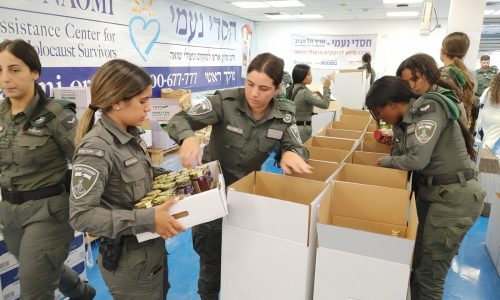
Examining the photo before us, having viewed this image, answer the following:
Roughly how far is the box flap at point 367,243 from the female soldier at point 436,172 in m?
0.72

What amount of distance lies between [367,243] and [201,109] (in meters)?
0.96

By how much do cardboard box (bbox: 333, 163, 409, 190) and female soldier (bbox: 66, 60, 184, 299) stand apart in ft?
2.91

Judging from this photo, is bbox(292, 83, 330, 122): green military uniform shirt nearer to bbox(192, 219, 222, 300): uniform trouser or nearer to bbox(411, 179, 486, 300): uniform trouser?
bbox(411, 179, 486, 300): uniform trouser

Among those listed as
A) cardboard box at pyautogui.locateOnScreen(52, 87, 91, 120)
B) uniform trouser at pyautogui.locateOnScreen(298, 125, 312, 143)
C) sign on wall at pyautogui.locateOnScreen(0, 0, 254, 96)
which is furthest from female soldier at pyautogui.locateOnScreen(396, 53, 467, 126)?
sign on wall at pyautogui.locateOnScreen(0, 0, 254, 96)

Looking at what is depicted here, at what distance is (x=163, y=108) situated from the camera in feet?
17.1

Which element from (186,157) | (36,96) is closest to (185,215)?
(186,157)

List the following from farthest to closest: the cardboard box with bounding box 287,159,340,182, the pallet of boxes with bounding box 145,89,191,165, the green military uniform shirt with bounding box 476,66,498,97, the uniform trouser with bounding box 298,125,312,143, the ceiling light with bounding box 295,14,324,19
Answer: the ceiling light with bounding box 295,14,324,19, the green military uniform shirt with bounding box 476,66,498,97, the pallet of boxes with bounding box 145,89,191,165, the uniform trouser with bounding box 298,125,312,143, the cardboard box with bounding box 287,159,340,182

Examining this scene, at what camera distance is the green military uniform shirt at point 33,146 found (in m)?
1.45

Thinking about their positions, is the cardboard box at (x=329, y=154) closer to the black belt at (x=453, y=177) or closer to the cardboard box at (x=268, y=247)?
the black belt at (x=453, y=177)

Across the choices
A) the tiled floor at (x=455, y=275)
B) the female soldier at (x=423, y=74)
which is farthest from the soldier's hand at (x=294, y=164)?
the tiled floor at (x=455, y=275)

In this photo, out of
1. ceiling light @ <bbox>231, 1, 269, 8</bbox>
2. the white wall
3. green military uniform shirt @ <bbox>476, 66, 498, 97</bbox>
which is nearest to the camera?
green military uniform shirt @ <bbox>476, 66, 498, 97</bbox>

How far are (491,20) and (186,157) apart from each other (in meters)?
9.90

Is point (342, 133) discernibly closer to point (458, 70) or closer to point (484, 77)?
point (458, 70)

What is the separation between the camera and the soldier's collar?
1.11 m
